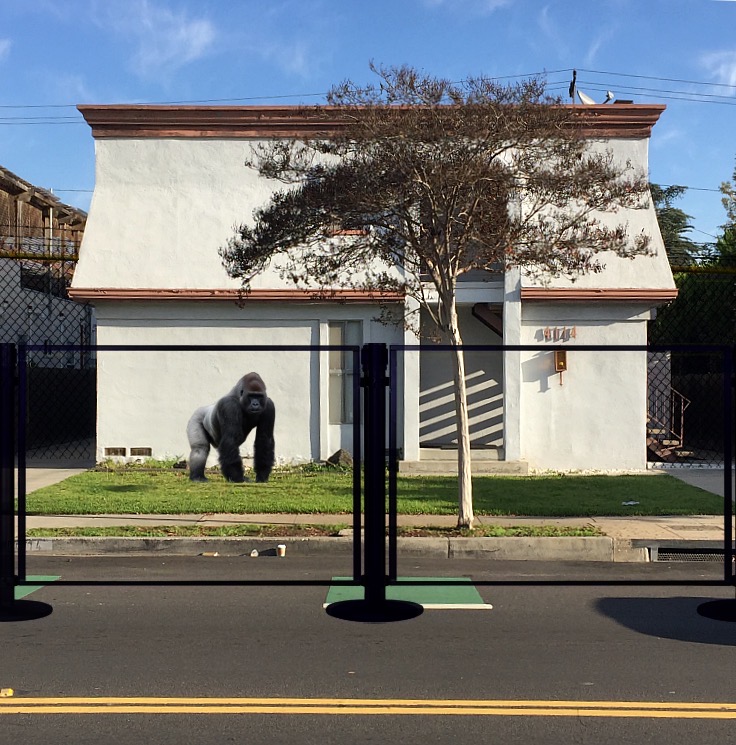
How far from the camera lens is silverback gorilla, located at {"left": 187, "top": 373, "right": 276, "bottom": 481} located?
8.35 metres

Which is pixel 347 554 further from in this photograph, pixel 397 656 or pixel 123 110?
pixel 123 110

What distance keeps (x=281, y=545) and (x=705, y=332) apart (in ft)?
65.0

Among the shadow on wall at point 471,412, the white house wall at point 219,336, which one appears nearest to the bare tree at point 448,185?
the white house wall at point 219,336

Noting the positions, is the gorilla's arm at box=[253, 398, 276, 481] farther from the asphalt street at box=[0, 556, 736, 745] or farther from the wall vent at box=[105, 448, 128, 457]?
the wall vent at box=[105, 448, 128, 457]

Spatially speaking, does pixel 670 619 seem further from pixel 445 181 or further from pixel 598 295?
pixel 598 295

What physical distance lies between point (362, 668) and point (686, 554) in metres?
5.88

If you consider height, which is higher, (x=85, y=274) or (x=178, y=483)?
(x=85, y=274)

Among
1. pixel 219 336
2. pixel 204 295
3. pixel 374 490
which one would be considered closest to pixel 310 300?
pixel 219 336

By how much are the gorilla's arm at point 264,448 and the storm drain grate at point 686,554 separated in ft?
15.9

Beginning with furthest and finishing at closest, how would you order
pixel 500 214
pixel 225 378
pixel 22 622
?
pixel 500 214
pixel 225 378
pixel 22 622

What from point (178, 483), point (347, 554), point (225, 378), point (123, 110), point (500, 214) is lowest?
point (347, 554)

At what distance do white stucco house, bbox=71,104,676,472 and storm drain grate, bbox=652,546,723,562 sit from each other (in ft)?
20.0

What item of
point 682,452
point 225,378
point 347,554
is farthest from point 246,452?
point 682,452

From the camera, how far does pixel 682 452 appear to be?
19422 mm
